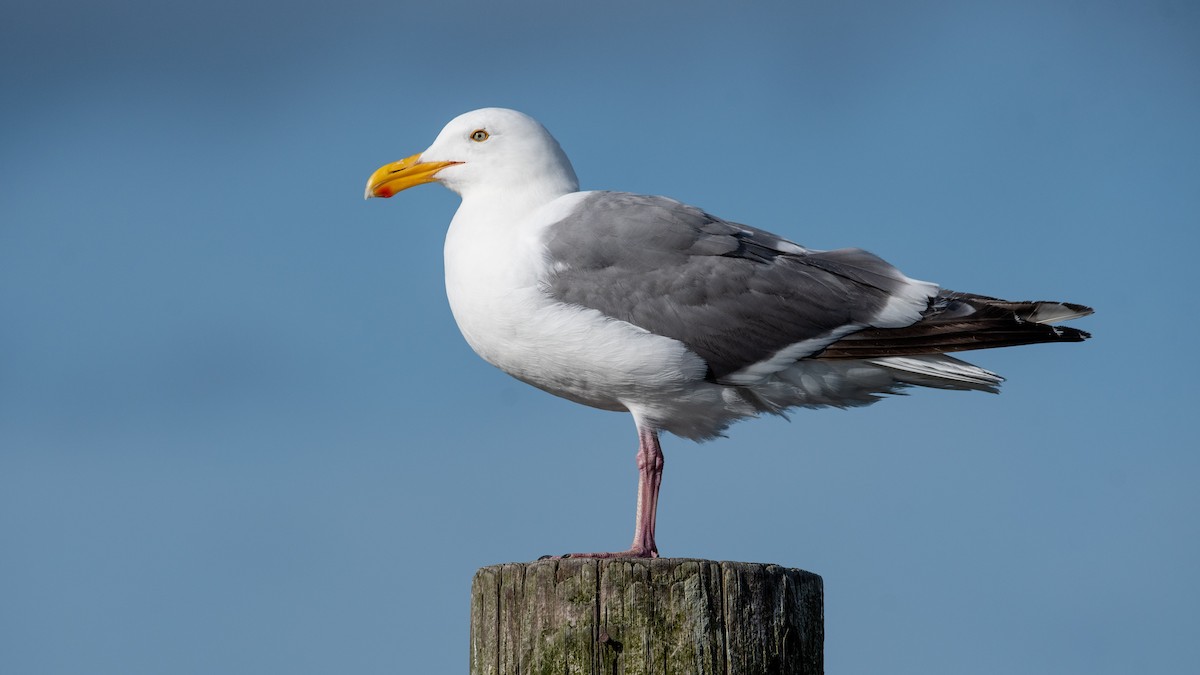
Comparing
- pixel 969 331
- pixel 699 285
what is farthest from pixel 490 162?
pixel 969 331

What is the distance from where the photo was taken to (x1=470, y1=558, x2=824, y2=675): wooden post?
4.61 metres

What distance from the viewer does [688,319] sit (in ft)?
21.9

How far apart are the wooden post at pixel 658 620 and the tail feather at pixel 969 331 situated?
2.22 meters

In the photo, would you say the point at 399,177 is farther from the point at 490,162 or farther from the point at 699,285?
the point at 699,285

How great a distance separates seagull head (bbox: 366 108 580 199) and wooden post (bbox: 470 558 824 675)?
3.28 metres

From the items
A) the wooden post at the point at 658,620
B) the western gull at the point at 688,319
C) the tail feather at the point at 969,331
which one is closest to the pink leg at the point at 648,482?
the western gull at the point at 688,319

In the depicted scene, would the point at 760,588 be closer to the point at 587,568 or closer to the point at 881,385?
the point at 587,568

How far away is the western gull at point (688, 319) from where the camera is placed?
6.57 metres

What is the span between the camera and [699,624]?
15.2 ft

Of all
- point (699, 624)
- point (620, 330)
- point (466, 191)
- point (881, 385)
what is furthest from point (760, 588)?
point (466, 191)

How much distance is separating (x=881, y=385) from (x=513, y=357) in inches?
84.3

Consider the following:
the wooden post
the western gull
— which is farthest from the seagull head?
the wooden post

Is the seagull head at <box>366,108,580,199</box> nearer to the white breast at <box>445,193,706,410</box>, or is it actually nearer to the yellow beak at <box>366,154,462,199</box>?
the yellow beak at <box>366,154,462,199</box>

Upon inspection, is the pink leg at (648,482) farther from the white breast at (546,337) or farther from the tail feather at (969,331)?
the tail feather at (969,331)
